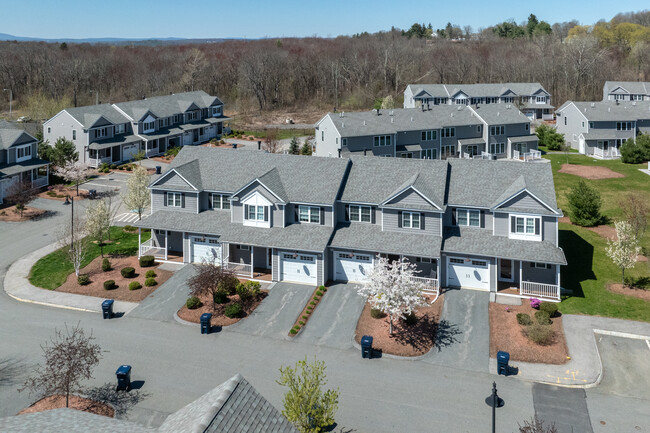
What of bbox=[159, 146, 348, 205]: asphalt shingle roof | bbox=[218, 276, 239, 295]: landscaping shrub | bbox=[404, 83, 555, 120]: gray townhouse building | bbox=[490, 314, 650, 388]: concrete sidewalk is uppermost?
bbox=[404, 83, 555, 120]: gray townhouse building

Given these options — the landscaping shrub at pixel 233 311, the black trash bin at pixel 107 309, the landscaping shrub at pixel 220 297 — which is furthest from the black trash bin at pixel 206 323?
the black trash bin at pixel 107 309

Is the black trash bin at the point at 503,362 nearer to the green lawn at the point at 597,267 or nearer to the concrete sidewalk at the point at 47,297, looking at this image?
the green lawn at the point at 597,267

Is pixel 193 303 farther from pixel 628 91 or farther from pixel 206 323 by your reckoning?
pixel 628 91

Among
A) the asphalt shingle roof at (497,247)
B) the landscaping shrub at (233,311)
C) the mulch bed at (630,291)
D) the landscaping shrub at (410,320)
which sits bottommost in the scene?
the landscaping shrub at (410,320)

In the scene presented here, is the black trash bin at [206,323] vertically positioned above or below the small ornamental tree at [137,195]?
below

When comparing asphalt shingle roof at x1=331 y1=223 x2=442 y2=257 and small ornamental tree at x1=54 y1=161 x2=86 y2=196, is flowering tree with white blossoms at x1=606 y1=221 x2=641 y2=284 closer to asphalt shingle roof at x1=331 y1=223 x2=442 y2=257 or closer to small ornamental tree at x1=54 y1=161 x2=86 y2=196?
asphalt shingle roof at x1=331 y1=223 x2=442 y2=257

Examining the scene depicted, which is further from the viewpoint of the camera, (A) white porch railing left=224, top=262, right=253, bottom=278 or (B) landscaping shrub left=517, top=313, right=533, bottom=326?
(A) white porch railing left=224, top=262, right=253, bottom=278

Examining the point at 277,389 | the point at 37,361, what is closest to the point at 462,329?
the point at 277,389

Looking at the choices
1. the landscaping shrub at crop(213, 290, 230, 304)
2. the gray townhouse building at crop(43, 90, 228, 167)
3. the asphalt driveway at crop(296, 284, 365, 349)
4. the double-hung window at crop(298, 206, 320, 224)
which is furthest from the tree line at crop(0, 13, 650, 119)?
the landscaping shrub at crop(213, 290, 230, 304)
